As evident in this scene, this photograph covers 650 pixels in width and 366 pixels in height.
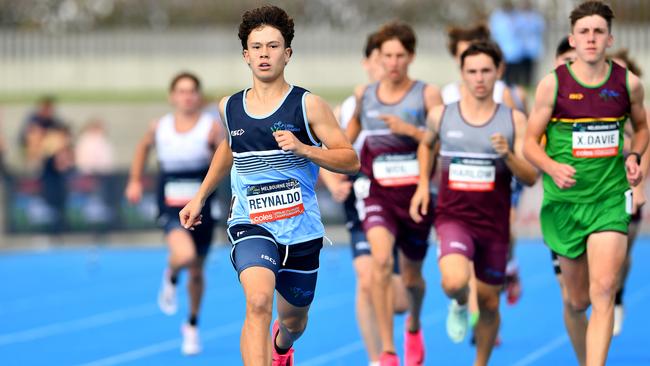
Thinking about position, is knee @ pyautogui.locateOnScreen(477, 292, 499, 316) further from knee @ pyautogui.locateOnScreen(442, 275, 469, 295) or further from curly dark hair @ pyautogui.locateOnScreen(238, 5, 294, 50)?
curly dark hair @ pyautogui.locateOnScreen(238, 5, 294, 50)

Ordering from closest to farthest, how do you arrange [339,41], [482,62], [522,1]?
[482,62], [522,1], [339,41]

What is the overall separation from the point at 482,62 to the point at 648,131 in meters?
1.34

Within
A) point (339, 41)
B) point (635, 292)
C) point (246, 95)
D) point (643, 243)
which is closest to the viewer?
point (246, 95)

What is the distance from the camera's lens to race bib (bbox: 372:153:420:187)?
10.2 m

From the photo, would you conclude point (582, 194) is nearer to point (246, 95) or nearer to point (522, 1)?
point (246, 95)

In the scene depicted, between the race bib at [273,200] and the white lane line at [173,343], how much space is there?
3.76m

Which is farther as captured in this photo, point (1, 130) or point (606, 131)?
point (1, 130)

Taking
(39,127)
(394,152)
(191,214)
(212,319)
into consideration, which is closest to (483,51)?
(394,152)

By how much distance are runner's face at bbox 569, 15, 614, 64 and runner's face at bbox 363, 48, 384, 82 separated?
93.6 inches

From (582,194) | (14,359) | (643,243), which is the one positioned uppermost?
(582,194)

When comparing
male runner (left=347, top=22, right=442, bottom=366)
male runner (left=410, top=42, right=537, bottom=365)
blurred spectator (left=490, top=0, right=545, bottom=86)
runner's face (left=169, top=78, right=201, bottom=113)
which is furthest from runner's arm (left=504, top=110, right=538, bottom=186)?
blurred spectator (left=490, top=0, right=545, bottom=86)

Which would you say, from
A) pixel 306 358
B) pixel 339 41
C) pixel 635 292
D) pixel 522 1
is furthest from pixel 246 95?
pixel 339 41

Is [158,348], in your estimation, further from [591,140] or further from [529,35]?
[529,35]

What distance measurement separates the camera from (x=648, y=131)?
27.5 ft
